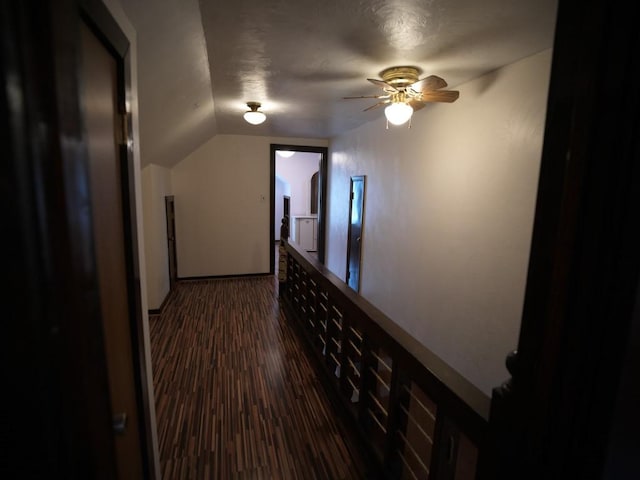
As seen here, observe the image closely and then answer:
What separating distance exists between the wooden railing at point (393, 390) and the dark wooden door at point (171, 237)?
2582 millimetres

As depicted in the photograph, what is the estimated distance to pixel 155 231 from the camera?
3908mm

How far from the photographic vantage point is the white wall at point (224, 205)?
5238 mm

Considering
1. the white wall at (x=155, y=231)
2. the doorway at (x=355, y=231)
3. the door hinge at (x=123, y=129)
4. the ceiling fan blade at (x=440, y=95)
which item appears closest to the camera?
the door hinge at (x=123, y=129)

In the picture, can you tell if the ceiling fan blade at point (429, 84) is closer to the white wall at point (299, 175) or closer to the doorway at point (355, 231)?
the doorway at point (355, 231)

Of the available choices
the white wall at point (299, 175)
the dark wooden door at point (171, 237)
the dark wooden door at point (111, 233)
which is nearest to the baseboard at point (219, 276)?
the dark wooden door at point (171, 237)

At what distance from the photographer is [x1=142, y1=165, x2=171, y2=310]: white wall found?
3738mm

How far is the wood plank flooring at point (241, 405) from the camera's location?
1.86 metres

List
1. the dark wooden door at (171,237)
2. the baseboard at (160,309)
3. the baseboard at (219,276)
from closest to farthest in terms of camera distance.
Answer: the baseboard at (160,309) → the dark wooden door at (171,237) → the baseboard at (219,276)

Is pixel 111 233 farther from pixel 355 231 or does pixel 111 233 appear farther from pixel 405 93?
pixel 355 231

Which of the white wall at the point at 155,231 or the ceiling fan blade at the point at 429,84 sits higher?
the ceiling fan blade at the point at 429,84

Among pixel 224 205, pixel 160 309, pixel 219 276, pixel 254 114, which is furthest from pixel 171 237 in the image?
pixel 254 114

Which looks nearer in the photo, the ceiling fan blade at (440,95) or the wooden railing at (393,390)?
the wooden railing at (393,390)

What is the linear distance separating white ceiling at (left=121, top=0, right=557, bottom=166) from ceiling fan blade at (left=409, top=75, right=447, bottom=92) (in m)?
0.17

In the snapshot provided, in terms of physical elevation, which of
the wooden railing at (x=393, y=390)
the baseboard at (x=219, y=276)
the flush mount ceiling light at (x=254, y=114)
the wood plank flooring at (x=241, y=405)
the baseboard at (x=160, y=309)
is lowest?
the wood plank flooring at (x=241, y=405)
